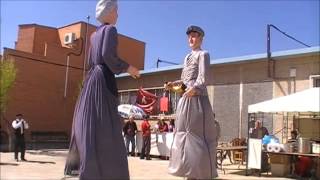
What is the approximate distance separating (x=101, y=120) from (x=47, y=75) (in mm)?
26756

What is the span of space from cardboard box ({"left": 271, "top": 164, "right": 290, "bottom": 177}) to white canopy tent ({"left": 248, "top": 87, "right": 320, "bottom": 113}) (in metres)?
1.55

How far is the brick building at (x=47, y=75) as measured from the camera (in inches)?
1134

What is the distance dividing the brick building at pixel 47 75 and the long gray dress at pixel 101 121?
2156 centimetres

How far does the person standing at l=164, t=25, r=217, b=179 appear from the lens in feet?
18.4

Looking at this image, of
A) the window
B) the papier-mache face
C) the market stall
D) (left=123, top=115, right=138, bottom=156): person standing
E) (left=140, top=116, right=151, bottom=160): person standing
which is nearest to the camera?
the papier-mache face

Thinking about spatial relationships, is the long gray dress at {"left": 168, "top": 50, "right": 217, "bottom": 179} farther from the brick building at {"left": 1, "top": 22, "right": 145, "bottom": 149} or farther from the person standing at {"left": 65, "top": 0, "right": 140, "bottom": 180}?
the brick building at {"left": 1, "top": 22, "right": 145, "bottom": 149}

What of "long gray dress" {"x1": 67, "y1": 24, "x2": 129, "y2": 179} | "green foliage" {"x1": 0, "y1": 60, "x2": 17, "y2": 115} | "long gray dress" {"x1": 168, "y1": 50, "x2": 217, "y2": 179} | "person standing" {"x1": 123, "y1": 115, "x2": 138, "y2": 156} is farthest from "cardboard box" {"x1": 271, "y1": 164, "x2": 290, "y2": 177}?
"green foliage" {"x1": 0, "y1": 60, "x2": 17, "y2": 115}

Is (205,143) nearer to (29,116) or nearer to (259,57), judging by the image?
(259,57)

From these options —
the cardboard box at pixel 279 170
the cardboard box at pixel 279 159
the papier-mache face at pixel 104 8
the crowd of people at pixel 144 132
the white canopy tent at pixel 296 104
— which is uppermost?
the papier-mache face at pixel 104 8

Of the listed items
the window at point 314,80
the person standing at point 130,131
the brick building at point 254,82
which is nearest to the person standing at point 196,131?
the brick building at point 254,82

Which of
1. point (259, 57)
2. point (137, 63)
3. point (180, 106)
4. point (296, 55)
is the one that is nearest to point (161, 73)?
point (259, 57)

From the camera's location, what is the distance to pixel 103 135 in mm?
4531

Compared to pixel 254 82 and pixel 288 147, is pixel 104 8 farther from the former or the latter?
pixel 254 82

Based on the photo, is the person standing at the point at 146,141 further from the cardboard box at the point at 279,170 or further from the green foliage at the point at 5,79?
the cardboard box at the point at 279,170
